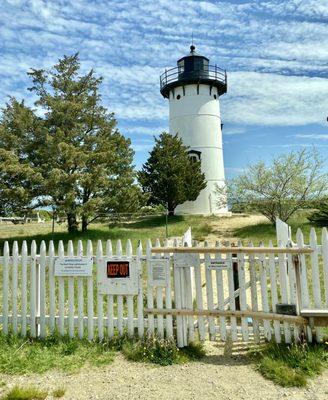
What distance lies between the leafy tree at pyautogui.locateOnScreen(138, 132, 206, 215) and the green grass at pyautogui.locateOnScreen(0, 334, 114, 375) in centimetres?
2057

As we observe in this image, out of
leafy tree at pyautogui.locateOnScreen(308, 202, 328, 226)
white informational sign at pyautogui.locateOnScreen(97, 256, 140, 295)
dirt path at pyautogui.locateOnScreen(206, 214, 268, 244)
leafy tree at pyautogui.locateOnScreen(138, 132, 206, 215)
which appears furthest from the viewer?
leafy tree at pyautogui.locateOnScreen(138, 132, 206, 215)

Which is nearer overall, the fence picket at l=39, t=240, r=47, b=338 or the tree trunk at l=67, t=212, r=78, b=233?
the fence picket at l=39, t=240, r=47, b=338

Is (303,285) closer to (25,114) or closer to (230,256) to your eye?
(230,256)

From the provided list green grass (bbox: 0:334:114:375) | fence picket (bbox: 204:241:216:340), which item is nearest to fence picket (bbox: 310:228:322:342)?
fence picket (bbox: 204:241:216:340)

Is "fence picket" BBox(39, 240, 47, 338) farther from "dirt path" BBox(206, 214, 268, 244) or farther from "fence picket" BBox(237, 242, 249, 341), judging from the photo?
"dirt path" BBox(206, 214, 268, 244)

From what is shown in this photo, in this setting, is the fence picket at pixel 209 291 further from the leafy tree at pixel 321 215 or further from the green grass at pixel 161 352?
the leafy tree at pixel 321 215

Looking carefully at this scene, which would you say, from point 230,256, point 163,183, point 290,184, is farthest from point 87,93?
point 230,256

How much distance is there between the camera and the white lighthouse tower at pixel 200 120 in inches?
1126

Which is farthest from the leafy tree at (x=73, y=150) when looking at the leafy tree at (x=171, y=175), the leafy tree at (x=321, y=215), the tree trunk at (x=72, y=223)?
the leafy tree at (x=321, y=215)

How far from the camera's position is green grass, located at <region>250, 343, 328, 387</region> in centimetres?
420

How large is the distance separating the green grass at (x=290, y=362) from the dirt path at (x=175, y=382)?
0.35 feet

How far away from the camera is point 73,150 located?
1841 cm

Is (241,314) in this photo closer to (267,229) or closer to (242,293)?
(242,293)

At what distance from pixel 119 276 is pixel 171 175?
67.9 feet
